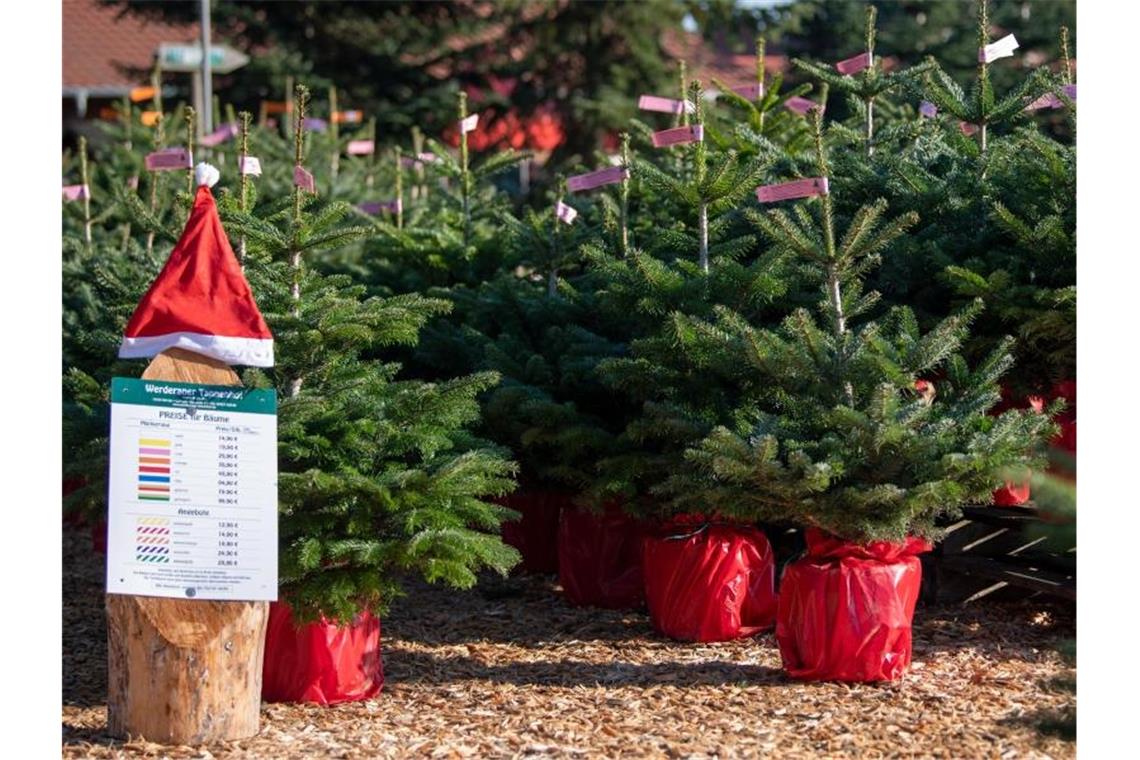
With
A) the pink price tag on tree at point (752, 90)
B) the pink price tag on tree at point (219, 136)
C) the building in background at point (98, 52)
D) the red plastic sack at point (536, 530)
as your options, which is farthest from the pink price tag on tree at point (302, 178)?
the building in background at point (98, 52)

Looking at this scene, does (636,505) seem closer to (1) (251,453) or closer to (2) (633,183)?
(1) (251,453)

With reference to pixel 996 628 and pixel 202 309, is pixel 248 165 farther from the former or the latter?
pixel 996 628

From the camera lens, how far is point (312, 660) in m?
5.23

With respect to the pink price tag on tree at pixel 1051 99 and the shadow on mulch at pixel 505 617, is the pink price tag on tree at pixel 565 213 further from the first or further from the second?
the pink price tag on tree at pixel 1051 99

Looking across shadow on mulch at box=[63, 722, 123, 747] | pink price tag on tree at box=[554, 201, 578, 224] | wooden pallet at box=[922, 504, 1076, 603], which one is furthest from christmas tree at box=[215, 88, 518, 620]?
wooden pallet at box=[922, 504, 1076, 603]

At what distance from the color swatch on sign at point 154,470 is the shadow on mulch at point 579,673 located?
135 cm

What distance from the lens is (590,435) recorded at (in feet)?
19.7

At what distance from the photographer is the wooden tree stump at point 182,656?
15.5ft

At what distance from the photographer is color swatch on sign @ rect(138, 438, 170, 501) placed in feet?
15.3

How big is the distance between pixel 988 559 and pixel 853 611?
3.84 ft

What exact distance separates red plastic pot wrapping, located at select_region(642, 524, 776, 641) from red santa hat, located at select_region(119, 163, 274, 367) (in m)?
1.96

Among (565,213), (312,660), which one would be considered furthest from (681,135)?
(312,660)

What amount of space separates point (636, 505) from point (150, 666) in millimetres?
2059

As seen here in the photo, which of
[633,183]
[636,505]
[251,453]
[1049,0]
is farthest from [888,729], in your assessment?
[1049,0]
